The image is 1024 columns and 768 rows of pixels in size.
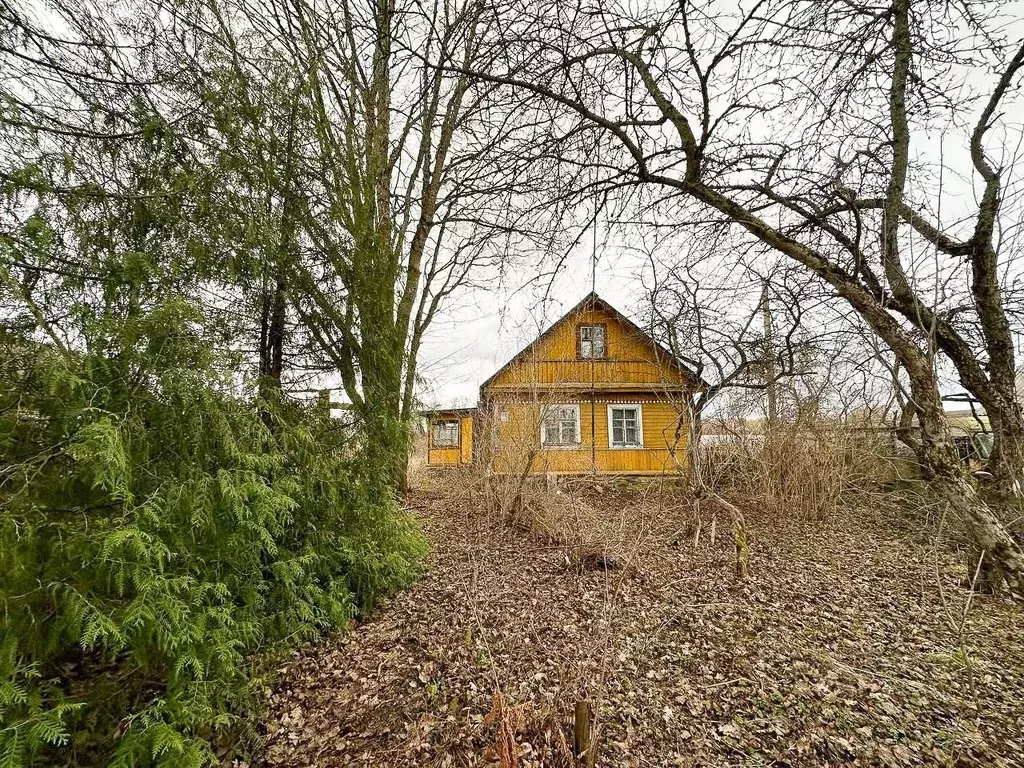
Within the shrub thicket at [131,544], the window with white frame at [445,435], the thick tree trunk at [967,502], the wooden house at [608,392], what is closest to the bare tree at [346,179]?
the shrub thicket at [131,544]

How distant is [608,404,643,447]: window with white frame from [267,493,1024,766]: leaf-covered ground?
28.1ft

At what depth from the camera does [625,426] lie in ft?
44.7

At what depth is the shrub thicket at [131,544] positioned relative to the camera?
72.8 inches

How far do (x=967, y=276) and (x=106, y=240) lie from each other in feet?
24.6

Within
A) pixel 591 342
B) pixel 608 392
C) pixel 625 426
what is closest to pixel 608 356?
pixel 591 342

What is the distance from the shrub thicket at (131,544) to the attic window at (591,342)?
11.7m

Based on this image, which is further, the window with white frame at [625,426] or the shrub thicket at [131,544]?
the window with white frame at [625,426]

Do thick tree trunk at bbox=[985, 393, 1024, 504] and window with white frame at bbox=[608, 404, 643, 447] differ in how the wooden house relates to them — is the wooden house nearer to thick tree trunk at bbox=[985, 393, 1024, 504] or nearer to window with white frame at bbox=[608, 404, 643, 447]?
window with white frame at bbox=[608, 404, 643, 447]

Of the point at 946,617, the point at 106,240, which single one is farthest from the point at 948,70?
the point at 106,240

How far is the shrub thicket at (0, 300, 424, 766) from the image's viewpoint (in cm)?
185

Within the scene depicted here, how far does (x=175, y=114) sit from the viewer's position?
2.89 meters

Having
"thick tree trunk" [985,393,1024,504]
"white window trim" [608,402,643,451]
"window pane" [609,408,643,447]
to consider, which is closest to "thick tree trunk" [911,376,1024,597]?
"thick tree trunk" [985,393,1024,504]

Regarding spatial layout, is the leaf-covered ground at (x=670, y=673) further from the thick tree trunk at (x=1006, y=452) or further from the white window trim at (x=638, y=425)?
the white window trim at (x=638, y=425)

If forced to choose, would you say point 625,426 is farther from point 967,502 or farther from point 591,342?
point 967,502
